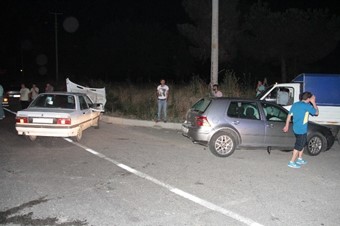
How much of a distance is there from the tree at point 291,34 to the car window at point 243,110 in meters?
25.6

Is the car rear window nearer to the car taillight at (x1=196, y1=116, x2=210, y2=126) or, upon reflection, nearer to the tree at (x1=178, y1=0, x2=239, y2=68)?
the car taillight at (x1=196, y1=116, x2=210, y2=126)

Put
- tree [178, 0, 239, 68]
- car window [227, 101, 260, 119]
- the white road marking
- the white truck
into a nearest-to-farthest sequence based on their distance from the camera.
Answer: the white road marking → car window [227, 101, 260, 119] → the white truck → tree [178, 0, 239, 68]

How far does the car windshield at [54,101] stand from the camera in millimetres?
10875

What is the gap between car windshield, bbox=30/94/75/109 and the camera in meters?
10.9

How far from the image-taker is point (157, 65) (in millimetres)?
56000

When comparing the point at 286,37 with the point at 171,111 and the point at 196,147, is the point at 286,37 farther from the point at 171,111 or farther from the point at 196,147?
the point at 196,147

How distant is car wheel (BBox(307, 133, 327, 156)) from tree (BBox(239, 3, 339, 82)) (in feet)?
82.2

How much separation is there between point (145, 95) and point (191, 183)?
1394 cm

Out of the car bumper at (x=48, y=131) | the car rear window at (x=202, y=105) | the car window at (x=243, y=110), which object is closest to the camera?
the car window at (x=243, y=110)

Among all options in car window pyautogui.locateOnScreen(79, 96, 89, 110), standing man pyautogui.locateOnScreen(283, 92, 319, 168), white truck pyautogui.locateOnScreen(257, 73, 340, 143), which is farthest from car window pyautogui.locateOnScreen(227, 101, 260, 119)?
car window pyautogui.locateOnScreen(79, 96, 89, 110)

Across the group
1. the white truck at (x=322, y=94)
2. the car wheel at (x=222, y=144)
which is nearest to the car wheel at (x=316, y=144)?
the car wheel at (x=222, y=144)

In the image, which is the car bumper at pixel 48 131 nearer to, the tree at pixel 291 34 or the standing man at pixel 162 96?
the standing man at pixel 162 96

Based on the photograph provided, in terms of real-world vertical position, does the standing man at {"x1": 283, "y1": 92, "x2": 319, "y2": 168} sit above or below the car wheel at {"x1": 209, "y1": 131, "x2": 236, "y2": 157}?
above

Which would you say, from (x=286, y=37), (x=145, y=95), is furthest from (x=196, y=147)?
(x=286, y=37)
